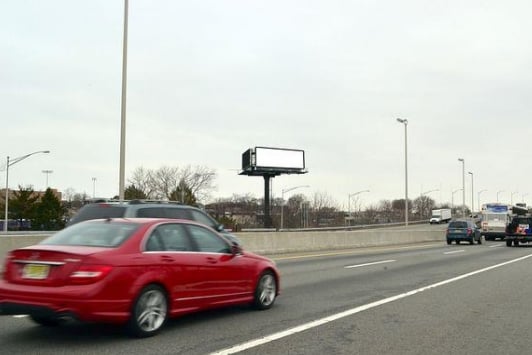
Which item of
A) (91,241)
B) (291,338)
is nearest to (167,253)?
(91,241)

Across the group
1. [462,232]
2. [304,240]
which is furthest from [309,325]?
[462,232]

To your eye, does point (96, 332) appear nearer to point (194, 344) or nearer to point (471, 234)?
point (194, 344)

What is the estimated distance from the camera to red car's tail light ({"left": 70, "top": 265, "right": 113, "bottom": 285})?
641 cm

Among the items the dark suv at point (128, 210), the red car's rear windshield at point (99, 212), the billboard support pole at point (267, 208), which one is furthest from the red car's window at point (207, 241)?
the billboard support pole at point (267, 208)

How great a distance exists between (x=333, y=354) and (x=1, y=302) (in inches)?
149

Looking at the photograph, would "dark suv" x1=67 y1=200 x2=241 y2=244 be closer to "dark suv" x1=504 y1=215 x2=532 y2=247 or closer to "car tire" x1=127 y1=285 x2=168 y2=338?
"car tire" x1=127 y1=285 x2=168 y2=338

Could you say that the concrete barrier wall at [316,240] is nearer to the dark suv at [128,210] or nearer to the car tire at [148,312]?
the dark suv at [128,210]

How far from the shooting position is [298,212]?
100m

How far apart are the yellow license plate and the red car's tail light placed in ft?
1.15

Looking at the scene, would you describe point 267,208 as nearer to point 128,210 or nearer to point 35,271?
point 128,210

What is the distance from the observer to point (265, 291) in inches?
366

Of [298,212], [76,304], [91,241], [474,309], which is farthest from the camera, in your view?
[298,212]

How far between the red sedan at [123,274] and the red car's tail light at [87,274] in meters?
0.01

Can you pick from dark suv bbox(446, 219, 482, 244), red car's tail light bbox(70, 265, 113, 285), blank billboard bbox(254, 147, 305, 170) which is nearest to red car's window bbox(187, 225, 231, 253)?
red car's tail light bbox(70, 265, 113, 285)
